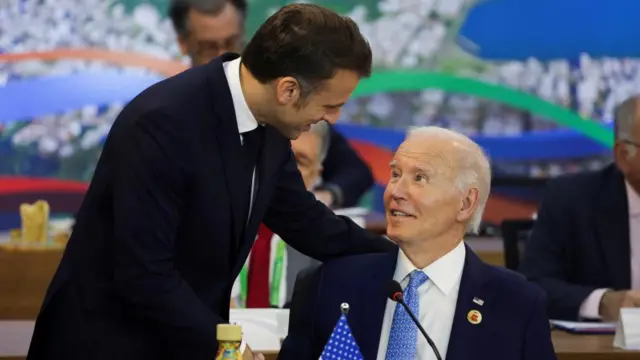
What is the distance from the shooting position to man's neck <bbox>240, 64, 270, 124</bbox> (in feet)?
6.82

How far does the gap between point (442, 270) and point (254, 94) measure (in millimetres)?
545

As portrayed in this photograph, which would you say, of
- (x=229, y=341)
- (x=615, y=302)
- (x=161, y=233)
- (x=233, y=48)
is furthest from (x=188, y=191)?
(x=233, y=48)

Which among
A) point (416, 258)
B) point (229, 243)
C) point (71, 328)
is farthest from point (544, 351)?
point (71, 328)

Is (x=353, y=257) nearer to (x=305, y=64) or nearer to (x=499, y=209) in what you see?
(x=305, y=64)

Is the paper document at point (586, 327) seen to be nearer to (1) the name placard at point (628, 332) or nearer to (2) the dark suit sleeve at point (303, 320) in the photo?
(1) the name placard at point (628, 332)

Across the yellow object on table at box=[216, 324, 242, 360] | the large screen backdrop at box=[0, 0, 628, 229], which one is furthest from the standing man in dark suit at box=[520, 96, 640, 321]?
the large screen backdrop at box=[0, 0, 628, 229]

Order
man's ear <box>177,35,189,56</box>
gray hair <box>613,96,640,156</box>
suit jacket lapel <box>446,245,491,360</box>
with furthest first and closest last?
1. man's ear <box>177,35,189,56</box>
2. gray hair <box>613,96,640,156</box>
3. suit jacket lapel <box>446,245,491,360</box>

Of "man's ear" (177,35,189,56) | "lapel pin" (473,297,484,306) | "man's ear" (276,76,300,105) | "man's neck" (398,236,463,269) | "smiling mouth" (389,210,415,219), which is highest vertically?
"man's ear" (177,35,189,56)

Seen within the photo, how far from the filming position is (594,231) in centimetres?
340

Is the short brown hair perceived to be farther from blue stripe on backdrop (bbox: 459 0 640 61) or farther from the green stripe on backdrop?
blue stripe on backdrop (bbox: 459 0 640 61)

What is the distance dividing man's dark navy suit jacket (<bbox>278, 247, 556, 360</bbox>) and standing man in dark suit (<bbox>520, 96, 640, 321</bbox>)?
1.04 metres

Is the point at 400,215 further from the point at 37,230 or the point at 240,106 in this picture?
the point at 37,230

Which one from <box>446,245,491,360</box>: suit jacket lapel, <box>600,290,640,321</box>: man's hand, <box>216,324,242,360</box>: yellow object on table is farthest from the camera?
<box>600,290,640,321</box>: man's hand

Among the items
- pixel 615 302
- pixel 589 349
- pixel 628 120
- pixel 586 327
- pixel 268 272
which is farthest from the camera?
pixel 268 272
